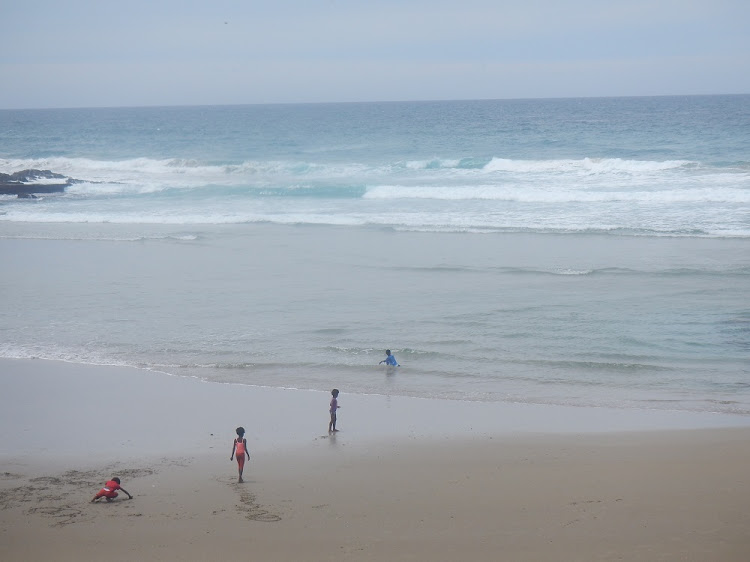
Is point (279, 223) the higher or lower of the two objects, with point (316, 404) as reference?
higher

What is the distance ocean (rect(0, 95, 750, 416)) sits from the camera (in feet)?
43.8

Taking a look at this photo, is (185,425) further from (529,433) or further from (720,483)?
(720,483)

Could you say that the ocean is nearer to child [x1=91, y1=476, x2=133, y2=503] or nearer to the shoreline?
the shoreline

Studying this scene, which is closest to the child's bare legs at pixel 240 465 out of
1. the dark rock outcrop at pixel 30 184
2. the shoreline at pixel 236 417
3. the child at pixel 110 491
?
the shoreline at pixel 236 417

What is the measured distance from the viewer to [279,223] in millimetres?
29188

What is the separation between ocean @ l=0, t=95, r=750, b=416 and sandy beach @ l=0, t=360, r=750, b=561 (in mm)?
1286

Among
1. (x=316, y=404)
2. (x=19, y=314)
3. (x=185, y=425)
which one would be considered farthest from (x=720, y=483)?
(x=19, y=314)

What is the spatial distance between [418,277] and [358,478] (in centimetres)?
1113

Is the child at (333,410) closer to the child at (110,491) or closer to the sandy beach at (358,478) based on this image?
the sandy beach at (358,478)

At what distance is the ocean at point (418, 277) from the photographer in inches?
525

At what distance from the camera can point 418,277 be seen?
784 inches

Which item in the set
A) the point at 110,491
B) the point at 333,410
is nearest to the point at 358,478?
the point at 333,410

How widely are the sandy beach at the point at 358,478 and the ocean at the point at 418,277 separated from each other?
50.6 inches

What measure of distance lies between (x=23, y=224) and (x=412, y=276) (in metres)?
18.1
